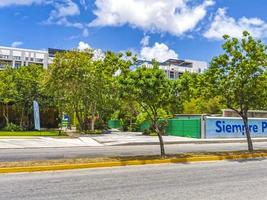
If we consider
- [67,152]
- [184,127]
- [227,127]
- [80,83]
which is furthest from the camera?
[184,127]

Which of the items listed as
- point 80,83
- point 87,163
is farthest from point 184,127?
point 87,163

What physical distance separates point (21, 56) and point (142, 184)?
4394 inches

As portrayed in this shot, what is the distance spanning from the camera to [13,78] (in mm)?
40094

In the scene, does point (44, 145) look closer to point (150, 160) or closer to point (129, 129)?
point (150, 160)

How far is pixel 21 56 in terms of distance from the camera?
11575cm

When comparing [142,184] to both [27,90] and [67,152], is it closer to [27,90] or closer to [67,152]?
[67,152]

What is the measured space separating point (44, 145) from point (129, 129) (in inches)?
906

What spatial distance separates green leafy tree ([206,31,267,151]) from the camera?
17.7 metres

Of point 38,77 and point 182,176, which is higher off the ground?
point 38,77

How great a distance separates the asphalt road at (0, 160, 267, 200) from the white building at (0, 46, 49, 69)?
104805 millimetres

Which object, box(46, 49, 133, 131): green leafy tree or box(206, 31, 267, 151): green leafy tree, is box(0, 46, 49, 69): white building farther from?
box(206, 31, 267, 151): green leafy tree

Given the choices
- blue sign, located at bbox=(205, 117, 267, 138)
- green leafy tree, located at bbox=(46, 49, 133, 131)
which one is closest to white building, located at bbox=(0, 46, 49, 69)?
green leafy tree, located at bbox=(46, 49, 133, 131)

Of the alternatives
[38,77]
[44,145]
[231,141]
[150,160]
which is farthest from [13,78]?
[150,160]

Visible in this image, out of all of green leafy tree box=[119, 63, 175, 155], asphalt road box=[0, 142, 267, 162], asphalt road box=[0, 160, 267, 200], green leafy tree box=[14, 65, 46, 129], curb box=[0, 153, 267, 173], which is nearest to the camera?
asphalt road box=[0, 160, 267, 200]
